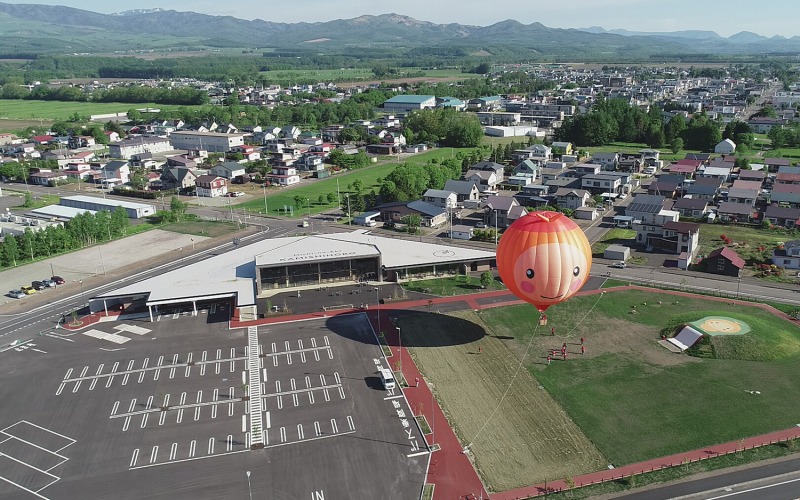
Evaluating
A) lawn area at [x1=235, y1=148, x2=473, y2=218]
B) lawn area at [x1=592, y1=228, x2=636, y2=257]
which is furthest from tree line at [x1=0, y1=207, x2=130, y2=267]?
lawn area at [x1=592, y1=228, x2=636, y2=257]

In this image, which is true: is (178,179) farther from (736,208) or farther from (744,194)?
(744,194)

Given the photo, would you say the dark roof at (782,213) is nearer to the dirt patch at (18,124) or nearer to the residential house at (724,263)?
the residential house at (724,263)

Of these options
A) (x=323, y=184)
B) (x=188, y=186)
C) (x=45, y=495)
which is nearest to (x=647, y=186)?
(x=323, y=184)

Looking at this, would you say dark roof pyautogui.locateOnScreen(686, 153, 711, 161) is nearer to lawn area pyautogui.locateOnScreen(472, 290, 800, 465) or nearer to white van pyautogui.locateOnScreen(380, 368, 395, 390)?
lawn area pyautogui.locateOnScreen(472, 290, 800, 465)

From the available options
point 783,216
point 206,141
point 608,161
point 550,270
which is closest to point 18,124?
point 206,141

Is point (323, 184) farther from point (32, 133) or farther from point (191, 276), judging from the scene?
point (32, 133)

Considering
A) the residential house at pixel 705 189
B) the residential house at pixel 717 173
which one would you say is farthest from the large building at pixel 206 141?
the residential house at pixel 717 173
